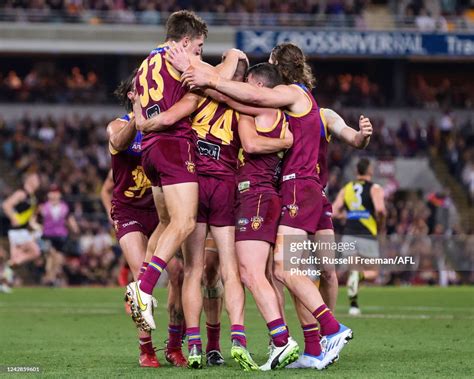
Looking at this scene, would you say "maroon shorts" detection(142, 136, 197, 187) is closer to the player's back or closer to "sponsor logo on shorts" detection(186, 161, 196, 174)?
"sponsor logo on shorts" detection(186, 161, 196, 174)

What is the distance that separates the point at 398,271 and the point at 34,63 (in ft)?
63.7

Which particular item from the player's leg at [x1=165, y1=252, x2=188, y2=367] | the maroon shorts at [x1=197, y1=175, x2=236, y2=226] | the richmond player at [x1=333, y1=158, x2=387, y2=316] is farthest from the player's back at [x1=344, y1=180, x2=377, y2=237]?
the maroon shorts at [x1=197, y1=175, x2=236, y2=226]

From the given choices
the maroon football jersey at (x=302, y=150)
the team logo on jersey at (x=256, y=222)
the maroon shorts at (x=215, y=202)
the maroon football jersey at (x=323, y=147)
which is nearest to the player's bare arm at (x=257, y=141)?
the maroon football jersey at (x=302, y=150)

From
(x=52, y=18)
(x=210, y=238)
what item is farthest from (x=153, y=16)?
(x=210, y=238)

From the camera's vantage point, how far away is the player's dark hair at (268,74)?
1008 cm

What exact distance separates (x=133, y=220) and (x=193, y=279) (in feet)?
4.14

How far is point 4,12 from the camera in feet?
130

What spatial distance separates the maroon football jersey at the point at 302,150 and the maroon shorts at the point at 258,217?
0.28m

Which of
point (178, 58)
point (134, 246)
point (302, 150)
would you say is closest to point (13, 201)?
point (134, 246)

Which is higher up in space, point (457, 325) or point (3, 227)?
point (457, 325)

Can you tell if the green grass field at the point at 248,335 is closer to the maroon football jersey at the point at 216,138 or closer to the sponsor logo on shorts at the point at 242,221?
the sponsor logo on shorts at the point at 242,221

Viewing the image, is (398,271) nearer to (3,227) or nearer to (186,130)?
(3,227)

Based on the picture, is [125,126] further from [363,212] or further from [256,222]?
[363,212]

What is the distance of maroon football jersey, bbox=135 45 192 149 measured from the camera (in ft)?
32.3
